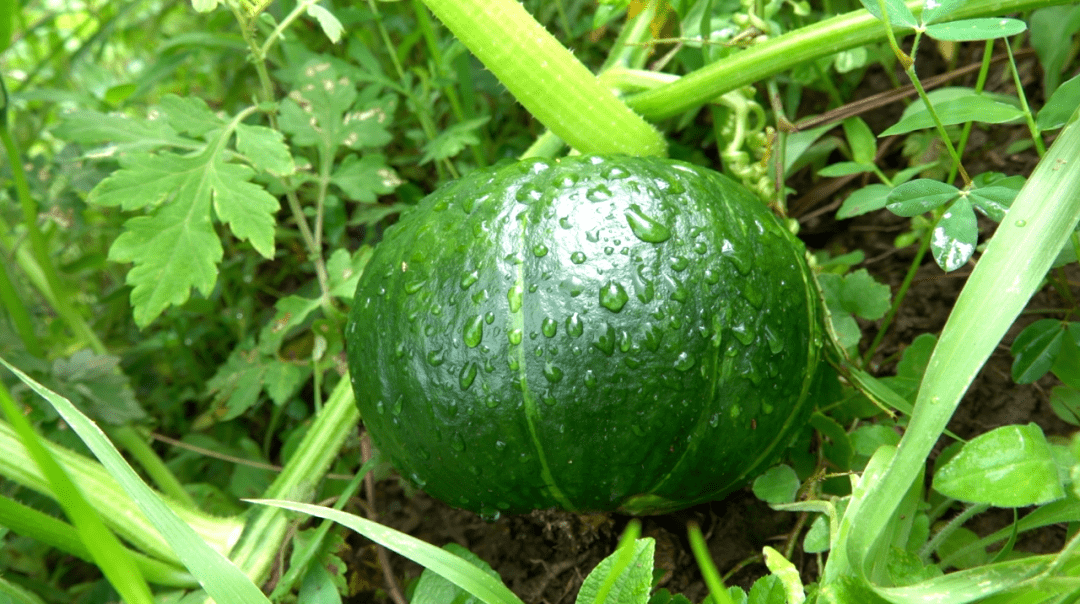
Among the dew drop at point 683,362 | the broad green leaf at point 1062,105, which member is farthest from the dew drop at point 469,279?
the broad green leaf at point 1062,105

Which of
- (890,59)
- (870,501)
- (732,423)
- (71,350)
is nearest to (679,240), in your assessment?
(732,423)

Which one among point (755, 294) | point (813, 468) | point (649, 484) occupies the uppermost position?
point (755, 294)

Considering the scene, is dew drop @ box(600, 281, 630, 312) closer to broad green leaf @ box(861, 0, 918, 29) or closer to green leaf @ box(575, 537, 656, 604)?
green leaf @ box(575, 537, 656, 604)

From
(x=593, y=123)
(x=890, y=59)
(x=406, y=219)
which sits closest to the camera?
(x=406, y=219)

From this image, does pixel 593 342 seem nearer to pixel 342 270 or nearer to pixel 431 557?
pixel 431 557

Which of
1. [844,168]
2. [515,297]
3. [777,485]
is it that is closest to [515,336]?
[515,297]

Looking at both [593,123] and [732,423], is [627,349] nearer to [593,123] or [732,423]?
[732,423]
